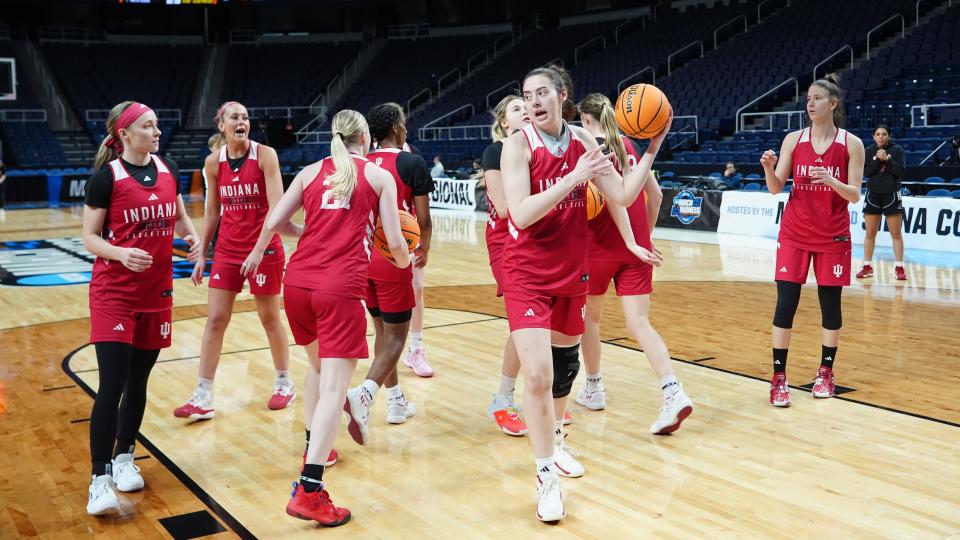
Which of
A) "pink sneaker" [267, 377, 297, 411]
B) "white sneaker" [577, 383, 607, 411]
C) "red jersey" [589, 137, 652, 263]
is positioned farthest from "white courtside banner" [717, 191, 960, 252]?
"pink sneaker" [267, 377, 297, 411]

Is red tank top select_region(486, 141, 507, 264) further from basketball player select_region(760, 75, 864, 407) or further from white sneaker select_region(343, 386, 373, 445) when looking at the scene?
Answer: basketball player select_region(760, 75, 864, 407)

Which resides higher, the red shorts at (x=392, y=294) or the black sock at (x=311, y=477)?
the red shorts at (x=392, y=294)

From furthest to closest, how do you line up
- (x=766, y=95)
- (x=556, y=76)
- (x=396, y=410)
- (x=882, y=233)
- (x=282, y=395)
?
(x=766, y=95) < (x=882, y=233) < (x=282, y=395) < (x=396, y=410) < (x=556, y=76)

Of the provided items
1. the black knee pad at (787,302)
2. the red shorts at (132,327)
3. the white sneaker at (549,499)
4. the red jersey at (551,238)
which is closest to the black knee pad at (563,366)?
the red jersey at (551,238)

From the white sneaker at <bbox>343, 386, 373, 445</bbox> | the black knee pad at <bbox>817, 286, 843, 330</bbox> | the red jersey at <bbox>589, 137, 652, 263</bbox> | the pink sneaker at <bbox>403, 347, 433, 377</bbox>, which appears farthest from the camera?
the pink sneaker at <bbox>403, 347, 433, 377</bbox>

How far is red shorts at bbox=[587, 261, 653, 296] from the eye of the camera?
16.4 ft

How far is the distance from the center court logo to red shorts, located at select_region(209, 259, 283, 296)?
10.8 m

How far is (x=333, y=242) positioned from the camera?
3.86 m

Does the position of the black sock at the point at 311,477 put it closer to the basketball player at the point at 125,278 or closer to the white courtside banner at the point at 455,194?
the basketball player at the point at 125,278

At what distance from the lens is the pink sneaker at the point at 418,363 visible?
252 inches

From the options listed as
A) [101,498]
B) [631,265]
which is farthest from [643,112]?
[101,498]

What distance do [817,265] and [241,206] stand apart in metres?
3.45

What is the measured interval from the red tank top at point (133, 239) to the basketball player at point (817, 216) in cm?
336

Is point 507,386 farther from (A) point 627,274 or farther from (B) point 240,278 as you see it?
(B) point 240,278
